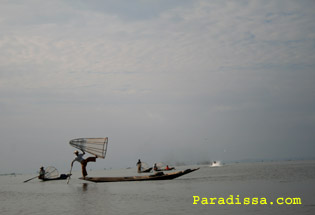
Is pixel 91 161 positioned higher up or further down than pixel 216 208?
higher up

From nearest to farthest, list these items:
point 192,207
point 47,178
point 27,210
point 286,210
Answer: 1. point 286,210
2. point 192,207
3. point 27,210
4. point 47,178

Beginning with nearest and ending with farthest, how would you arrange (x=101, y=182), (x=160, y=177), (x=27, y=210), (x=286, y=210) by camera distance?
(x=286, y=210) < (x=27, y=210) < (x=160, y=177) < (x=101, y=182)

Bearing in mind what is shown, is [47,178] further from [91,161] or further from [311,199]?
[311,199]

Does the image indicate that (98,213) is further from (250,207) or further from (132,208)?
(250,207)

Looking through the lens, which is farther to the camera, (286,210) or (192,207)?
(192,207)

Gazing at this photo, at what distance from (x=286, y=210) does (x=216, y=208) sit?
130 inches

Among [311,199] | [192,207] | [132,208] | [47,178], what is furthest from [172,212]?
[47,178]

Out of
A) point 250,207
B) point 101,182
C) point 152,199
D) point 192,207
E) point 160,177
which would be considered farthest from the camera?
point 101,182

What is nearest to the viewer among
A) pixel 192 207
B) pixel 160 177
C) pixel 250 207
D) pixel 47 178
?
pixel 250 207

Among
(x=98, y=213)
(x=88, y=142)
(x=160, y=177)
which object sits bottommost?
(x=98, y=213)

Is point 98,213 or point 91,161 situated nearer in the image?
point 98,213

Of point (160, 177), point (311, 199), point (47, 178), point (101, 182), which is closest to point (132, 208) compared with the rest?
point (311, 199)

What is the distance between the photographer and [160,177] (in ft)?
117

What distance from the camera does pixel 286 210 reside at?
635 inches
